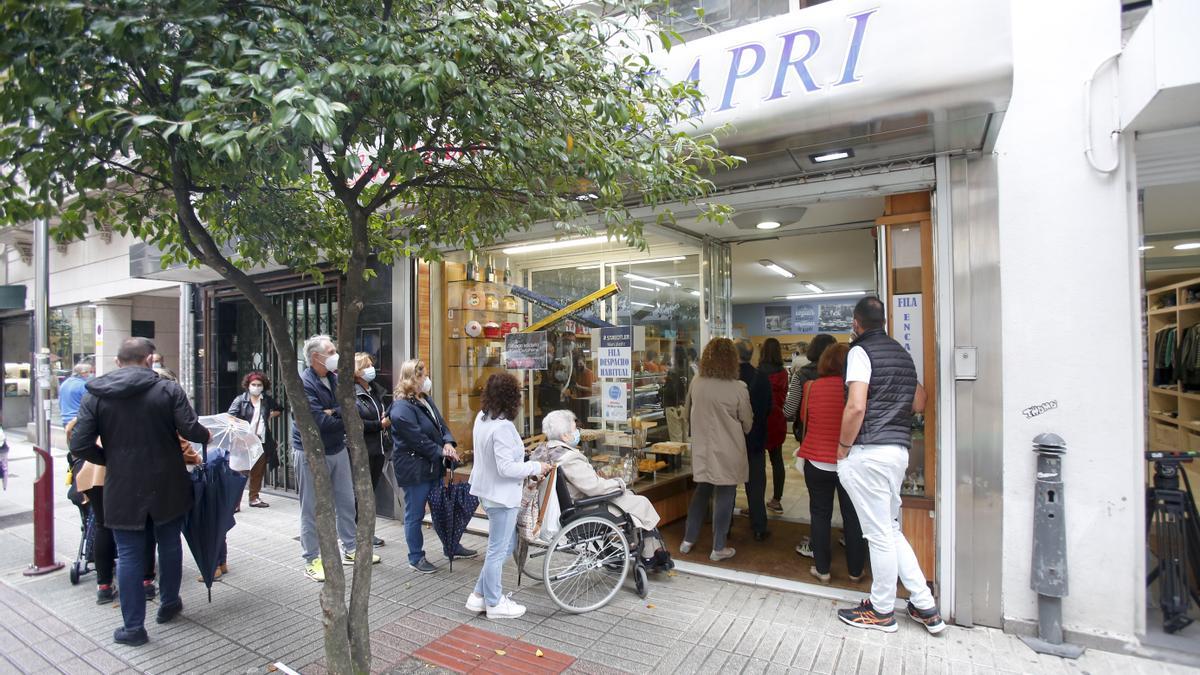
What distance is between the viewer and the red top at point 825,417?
4.37 m

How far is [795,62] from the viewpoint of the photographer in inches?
142

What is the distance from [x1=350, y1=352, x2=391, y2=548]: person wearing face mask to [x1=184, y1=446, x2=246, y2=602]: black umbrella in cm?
A: 105

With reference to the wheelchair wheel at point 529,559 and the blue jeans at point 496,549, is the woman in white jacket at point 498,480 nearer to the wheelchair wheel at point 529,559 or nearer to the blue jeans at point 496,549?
the blue jeans at point 496,549

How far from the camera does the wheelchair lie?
406cm

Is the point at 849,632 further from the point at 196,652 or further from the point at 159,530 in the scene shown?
the point at 159,530

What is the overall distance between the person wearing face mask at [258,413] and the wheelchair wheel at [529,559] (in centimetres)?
330

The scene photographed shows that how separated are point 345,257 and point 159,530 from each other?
217 cm

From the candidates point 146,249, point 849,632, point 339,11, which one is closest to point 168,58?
point 339,11

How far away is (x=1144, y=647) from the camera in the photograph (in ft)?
11.0

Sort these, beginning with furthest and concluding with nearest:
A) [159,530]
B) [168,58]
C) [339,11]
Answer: [159,530], [339,11], [168,58]

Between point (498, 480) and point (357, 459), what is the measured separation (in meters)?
1.21

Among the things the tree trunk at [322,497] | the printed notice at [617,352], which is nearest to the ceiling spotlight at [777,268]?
the printed notice at [617,352]

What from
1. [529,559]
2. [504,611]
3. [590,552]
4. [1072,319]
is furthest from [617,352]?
[1072,319]

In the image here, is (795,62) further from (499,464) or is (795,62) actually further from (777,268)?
(777,268)
